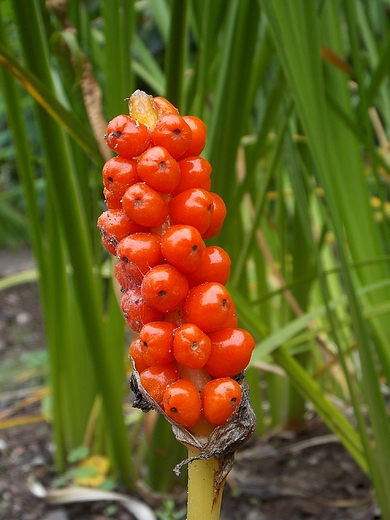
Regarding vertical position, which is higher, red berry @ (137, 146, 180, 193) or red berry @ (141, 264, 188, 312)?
red berry @ (137, 146, 180, 193)

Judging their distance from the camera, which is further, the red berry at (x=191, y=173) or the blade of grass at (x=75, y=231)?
the blade of grass at (x=75, y=231)

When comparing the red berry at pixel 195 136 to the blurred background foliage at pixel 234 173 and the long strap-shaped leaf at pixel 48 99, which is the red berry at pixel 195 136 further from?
→ the long strap-shaped leaf at pixel 48 99

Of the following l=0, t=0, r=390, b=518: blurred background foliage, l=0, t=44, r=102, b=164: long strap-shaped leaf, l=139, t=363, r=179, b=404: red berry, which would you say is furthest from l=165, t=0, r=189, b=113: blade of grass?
l=139, t=363, r=179, b=404: red berry

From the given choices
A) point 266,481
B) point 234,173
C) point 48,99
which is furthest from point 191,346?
point 266,481

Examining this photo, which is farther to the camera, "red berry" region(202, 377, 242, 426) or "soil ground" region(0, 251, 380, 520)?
"soil ground" region(0, 251, 380, 520)

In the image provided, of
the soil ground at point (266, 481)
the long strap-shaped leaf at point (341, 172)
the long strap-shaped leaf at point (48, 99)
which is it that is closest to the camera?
the long strap-shaped leaf at point (341, 172)

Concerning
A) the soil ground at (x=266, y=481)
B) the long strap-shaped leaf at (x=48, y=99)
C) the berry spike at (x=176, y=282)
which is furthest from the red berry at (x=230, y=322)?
the soil ground at (x=266, y=481)

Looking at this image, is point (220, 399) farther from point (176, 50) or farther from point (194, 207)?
point (176, 50)

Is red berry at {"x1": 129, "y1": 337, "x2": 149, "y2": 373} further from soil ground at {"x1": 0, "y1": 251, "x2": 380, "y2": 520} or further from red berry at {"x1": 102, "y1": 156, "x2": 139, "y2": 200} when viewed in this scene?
soil ground at {"x1": 0, "y1": 251, "x2": 380, "y2": 520}

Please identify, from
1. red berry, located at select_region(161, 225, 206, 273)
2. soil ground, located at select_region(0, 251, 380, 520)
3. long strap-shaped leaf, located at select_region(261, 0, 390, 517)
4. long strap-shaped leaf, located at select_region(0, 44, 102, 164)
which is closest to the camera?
red berry, located at select_region(161, 225, 206, 273)
